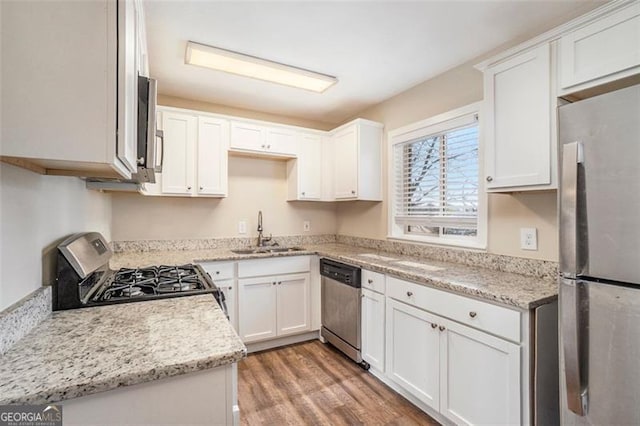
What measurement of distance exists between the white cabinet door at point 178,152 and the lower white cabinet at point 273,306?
3.44ft

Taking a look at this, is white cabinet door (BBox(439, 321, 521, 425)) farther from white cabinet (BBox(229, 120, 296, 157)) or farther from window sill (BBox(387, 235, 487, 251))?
white cabinet (BBox(229, 120, 296, 157))

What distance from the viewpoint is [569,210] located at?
1.19m

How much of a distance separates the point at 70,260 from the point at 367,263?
70.5 inches

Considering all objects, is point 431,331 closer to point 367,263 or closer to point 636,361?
point 367,263

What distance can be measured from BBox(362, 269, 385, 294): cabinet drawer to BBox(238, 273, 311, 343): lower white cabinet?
761 mm

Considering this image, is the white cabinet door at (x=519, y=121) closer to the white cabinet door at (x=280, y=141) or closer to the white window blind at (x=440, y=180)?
the white window blind at (x=440, y=180)

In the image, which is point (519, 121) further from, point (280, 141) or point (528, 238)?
point (280, 141)

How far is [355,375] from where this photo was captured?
2412 millimetres

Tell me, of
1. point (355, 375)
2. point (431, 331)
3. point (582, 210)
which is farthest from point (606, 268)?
point (355, 375)

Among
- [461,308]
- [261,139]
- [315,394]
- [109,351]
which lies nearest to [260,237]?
[261,139]

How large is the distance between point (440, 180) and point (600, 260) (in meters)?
1.55

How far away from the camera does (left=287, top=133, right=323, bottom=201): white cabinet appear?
338 centimetres

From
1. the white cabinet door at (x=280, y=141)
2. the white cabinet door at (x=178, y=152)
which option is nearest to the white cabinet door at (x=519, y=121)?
the white cabinet door at (x=280, y=141)

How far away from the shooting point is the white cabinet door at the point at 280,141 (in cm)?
319
